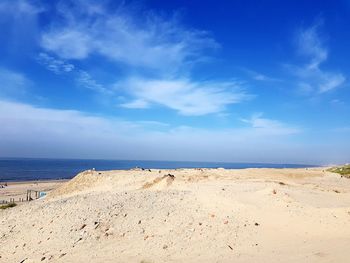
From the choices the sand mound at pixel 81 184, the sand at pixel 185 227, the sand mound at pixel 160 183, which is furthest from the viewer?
the sand mound at pixel 81 184

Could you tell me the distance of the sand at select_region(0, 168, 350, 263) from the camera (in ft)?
35.9

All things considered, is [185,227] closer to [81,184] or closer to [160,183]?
[160,183]

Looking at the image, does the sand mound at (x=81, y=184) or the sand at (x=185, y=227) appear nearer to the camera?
the sand at (x=185, y=227)

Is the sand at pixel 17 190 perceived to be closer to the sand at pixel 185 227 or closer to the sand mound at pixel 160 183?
the sand mound at pixel 160 183

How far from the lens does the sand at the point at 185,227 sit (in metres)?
10.9

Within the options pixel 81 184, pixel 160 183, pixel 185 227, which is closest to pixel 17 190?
pixel 81 184

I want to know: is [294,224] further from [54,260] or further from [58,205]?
[58,205]

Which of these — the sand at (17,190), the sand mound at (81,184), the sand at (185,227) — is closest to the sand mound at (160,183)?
the sand at (185,227)

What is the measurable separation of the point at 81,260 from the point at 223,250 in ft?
16.3

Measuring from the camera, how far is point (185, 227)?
43.5 feet

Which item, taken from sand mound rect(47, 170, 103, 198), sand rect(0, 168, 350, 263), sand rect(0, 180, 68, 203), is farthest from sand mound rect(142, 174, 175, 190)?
sand rect(0, 180, 68, 203)

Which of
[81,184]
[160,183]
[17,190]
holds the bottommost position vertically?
[17,190]

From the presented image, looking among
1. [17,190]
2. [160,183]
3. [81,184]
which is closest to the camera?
[160,183]

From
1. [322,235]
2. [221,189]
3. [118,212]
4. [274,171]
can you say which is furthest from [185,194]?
[274,171]
